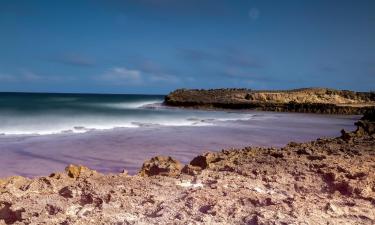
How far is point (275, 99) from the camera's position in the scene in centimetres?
4459

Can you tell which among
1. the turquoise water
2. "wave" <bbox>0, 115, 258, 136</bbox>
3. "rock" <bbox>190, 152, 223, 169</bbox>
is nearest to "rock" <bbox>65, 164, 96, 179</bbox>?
"rock" <bbox>190, 152, 223, 169</bbox>

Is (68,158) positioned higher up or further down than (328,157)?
further down

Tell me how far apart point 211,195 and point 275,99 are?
4191 cm

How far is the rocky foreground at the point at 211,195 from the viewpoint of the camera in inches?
132

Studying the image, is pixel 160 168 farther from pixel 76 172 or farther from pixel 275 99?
pixel 275 99

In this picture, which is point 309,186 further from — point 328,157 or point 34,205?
point 34,205

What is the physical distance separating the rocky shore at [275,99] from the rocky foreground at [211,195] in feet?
98.9

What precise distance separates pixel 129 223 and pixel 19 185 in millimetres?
1833

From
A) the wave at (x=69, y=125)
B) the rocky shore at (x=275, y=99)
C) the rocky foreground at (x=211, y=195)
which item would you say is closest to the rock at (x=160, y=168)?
the rocky foreground at (x=211, y=195)

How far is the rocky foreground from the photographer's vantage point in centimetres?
335

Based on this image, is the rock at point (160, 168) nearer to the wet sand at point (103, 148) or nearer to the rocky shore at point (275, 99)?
the wet sand at point (103, 148)

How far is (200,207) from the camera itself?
3.50 meters

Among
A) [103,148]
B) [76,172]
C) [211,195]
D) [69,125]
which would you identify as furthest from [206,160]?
[69,125]

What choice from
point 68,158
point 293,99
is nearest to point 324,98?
point 293,99
